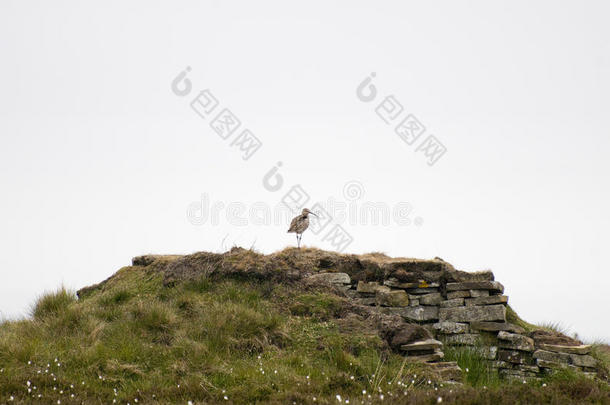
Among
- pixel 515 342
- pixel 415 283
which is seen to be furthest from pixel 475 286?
pixel 515 342

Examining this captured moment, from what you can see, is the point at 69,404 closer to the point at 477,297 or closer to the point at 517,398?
the point at 517,398

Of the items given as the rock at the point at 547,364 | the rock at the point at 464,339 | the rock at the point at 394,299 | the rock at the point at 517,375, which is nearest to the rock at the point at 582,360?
A: the rock at the point at 547,364

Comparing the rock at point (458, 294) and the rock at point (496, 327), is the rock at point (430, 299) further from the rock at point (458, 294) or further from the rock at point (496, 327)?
the rock at point (496, 327)

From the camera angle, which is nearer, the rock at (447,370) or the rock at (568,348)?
the rock at (447,370)

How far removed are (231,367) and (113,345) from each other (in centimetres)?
280

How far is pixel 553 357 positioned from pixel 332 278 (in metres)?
5.48

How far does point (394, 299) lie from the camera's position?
1360 centimetres

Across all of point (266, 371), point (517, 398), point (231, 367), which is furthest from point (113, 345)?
point (517, 398)

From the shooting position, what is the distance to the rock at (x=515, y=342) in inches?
509

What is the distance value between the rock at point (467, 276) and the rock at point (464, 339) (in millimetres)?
1413

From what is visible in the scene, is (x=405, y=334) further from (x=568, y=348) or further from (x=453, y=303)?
(x=568, y=348)

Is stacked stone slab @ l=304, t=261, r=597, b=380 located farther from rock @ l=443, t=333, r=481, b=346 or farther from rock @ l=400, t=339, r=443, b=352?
rock @ l=400, t=339, r=443, b=352

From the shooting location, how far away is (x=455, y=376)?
11.4m

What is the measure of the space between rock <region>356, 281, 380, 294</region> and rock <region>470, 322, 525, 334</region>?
2492 millimetres
